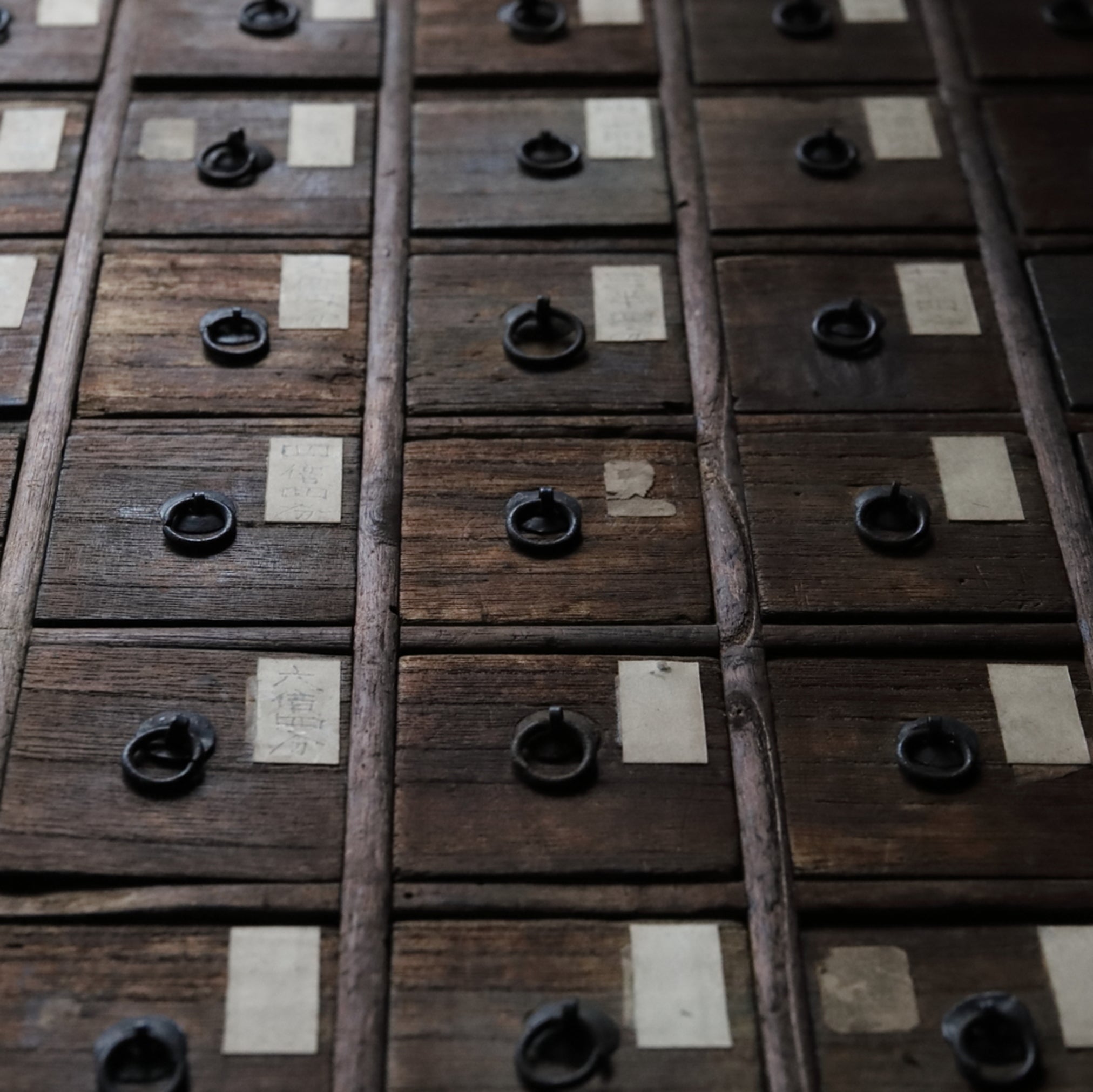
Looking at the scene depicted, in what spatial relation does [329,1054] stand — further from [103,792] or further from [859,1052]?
[859,1052]

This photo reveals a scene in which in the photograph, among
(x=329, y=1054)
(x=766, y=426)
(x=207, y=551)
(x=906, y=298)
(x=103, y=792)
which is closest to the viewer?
(x=329, y=1054)

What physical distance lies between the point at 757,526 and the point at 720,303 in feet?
1.73

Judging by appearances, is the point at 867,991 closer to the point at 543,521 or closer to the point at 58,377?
the point at 543,521

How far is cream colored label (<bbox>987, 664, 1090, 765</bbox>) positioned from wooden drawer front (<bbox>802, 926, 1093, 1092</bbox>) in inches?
11.7

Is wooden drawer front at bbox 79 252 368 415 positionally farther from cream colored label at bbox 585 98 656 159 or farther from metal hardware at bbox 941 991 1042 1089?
metal hardware at bbox 941 991 1042 1089

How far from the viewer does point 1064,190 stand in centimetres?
318

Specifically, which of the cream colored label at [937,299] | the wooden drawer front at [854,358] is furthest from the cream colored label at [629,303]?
the cream colored label at [937,299]

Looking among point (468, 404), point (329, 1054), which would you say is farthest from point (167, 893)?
point (468, 404)

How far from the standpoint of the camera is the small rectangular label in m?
2.21

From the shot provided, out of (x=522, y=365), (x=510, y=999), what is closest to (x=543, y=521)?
(x=522, y=365)

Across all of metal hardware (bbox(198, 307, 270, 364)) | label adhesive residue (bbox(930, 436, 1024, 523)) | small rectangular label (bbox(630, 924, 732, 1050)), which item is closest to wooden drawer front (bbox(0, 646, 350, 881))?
small rectangular label (bbox(630, 924, 732, 1050))

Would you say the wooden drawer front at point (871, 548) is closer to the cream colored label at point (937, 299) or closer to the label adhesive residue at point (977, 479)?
the label adhesive residue at point (977, 479)

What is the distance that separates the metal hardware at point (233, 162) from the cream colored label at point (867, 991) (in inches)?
76.1

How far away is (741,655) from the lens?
100 inches
